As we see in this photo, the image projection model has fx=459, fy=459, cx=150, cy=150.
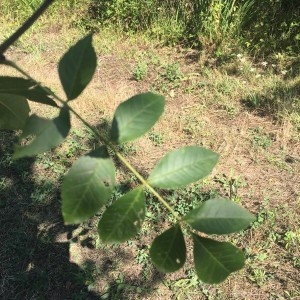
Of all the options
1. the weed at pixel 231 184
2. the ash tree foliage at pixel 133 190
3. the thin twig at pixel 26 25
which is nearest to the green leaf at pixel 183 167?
the ash tree foliage at pixel 133 190

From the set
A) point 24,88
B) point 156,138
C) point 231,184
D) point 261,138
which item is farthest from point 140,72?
point 24,88

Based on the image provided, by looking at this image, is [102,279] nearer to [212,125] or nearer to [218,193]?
[218,193]

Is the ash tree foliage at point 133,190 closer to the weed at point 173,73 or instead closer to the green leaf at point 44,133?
the green leaf at point 44,133

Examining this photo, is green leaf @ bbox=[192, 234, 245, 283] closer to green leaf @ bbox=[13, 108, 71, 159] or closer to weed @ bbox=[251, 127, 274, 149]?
green leaf @ bbox=[13, 108, 71, 159]

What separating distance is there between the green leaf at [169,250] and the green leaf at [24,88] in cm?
28

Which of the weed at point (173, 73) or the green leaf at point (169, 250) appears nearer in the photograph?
the green leaf at point (169, 250)

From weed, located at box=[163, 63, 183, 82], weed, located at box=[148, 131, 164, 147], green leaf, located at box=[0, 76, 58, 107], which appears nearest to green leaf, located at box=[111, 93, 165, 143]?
green leaf, located at box=[0, 76, 58, 107]

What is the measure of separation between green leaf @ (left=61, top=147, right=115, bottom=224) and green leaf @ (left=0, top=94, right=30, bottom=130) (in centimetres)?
39

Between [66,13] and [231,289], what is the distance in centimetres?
399

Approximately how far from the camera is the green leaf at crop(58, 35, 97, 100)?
73 centimetres

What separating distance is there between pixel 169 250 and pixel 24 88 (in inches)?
14.3

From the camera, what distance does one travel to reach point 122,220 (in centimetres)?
69

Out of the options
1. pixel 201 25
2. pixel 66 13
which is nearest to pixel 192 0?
pixel 201 25

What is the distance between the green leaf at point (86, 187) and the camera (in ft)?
2.14
